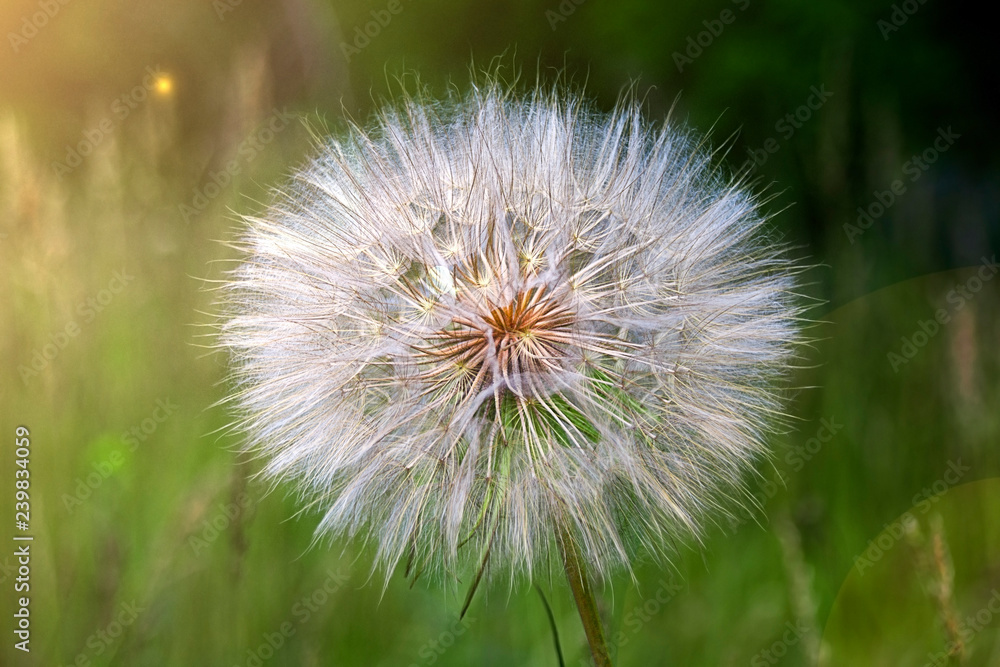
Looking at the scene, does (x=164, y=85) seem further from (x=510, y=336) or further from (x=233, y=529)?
(x=510, y=336)

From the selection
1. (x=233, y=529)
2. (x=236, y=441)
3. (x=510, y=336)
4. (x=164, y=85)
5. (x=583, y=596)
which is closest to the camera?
(x=583, y=596)

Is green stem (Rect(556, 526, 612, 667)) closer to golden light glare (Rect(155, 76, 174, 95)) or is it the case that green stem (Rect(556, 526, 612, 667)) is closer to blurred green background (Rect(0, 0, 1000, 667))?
blurred green background (Rect(0, 0, 1000, 667))

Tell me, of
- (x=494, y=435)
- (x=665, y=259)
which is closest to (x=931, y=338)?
(x=665, y=259)

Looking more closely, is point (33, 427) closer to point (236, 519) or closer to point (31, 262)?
point (31, 262)

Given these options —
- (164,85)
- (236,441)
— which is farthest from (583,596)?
(164,85)

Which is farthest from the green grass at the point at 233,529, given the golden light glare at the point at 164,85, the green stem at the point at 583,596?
the green stem at the point at 583,596
